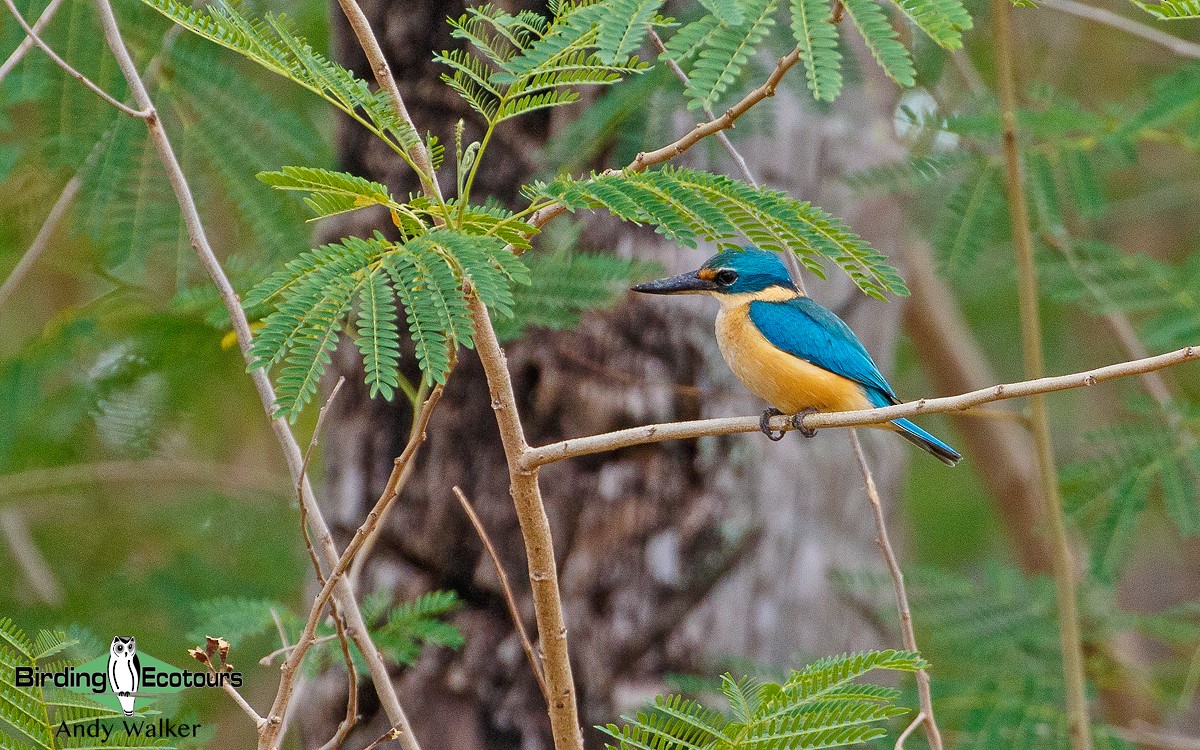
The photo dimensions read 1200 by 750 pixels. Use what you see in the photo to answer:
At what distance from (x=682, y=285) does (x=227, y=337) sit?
1.32 metres

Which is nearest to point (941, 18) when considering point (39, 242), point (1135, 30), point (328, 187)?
point (328, 187)

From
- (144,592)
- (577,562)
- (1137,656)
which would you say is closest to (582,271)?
(577,562)

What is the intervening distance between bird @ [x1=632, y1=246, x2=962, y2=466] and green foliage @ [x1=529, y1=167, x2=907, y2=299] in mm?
1028

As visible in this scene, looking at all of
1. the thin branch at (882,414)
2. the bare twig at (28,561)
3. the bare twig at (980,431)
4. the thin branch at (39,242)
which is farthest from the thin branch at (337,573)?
the bare twig at (980,431)

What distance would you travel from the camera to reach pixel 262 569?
5.81 m

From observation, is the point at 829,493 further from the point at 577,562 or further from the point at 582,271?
the point at 582,271

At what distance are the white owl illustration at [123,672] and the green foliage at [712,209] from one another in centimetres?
120

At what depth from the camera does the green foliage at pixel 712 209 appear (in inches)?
83.5

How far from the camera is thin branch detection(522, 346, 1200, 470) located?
188 cm

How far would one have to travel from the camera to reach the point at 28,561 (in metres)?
5.34

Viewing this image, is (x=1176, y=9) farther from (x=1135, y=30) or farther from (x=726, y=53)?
(x=1135, y=30)

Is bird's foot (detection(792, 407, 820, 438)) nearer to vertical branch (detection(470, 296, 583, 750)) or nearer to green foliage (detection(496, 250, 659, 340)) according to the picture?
green foliage (detection(496, 250, 659, 340))

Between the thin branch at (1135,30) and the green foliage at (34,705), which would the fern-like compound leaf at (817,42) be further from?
the thin branch at (1135,30)

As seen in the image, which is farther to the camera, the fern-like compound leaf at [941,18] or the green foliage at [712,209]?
the green foliage at [712,209]
